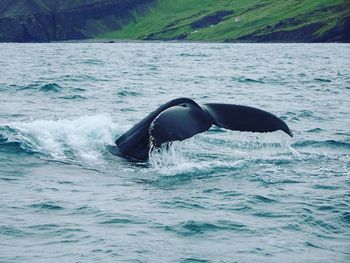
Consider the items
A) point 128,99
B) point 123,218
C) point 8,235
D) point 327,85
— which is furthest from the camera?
point 327,85

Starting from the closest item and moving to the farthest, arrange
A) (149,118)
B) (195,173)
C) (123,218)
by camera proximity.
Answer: (123,218), (149,118), (195,173)

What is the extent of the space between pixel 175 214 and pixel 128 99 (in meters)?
A: 14.7

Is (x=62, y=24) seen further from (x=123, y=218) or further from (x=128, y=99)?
(x=123, y=218)

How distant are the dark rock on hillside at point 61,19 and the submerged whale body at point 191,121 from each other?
154 meters

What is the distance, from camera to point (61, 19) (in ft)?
584

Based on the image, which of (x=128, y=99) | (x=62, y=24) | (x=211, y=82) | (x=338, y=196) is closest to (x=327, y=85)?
(x=211, y=82)

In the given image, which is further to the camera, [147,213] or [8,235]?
[147,213]

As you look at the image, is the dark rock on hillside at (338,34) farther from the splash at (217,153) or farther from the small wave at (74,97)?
the splash at (217,153)

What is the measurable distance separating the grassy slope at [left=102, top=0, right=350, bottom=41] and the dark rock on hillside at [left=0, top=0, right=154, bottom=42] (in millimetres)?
5307

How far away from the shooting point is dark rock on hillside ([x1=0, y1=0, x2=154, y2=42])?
163 metres

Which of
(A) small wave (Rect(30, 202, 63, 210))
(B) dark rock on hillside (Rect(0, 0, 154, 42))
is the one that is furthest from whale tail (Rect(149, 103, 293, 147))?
(B) dark rock on hillside (Rect(0, 0, 154, 42))

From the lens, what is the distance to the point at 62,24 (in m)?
177

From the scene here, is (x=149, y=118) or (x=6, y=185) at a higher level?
(x=149, y=118)

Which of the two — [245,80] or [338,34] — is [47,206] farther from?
[338,34]
